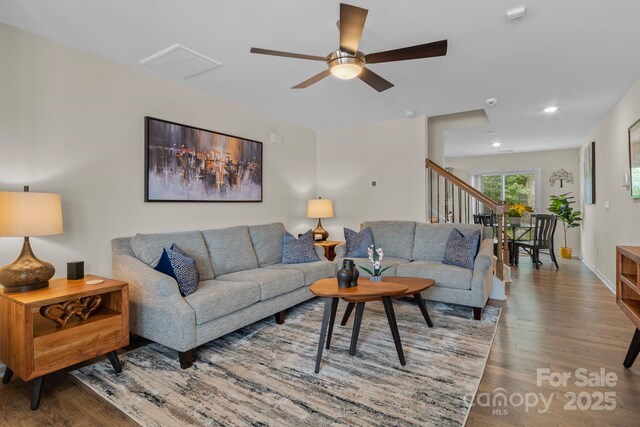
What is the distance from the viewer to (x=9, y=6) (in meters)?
2.18

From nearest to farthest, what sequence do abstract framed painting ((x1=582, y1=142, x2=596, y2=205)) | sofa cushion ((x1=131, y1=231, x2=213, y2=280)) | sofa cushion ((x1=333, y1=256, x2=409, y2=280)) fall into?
sofa cushion ((x1=131, y1=231, x2=213, y2=280)), sofa cushion ((x1=333, y1=256, x2=409, y2=280)), abstract framed painting ((x1=582, y1=142, x2=596, y2=205))

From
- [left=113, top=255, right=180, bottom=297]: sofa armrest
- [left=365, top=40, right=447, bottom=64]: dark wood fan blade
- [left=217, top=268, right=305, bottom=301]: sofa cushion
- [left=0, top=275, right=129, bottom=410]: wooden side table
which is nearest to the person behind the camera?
[left=0, top=275, right=129, bottom=410]: wooden side table

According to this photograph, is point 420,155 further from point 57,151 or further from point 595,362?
point 57,151

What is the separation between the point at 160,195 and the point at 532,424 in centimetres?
340

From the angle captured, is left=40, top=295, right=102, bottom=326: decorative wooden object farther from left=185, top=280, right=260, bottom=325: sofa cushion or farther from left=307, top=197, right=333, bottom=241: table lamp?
left=307, top=197, right=333, bottom=241: table lamp

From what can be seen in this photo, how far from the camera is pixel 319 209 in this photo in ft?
16.8

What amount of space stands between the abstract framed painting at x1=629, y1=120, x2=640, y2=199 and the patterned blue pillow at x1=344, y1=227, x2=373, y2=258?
2.83m

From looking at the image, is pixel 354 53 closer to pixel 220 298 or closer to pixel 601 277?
pixel 220 298

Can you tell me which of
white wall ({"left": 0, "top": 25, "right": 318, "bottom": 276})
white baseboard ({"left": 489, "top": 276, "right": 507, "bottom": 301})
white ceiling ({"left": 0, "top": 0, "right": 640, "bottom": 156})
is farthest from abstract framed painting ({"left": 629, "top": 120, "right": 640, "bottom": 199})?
white wall ({"left": 0, "top": 25, "right": 318, "bottom": 276})

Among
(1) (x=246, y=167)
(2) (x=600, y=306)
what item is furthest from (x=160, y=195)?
(2) (x=600, y=306)

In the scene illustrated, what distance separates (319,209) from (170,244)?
8.28 ft

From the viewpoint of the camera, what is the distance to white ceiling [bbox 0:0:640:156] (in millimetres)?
2205

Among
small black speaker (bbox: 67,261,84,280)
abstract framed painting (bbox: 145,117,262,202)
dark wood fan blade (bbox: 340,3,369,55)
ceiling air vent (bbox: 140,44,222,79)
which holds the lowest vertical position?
small black speaker (bbox: 67,261,84,280)

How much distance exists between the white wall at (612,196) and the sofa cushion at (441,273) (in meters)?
1.89
